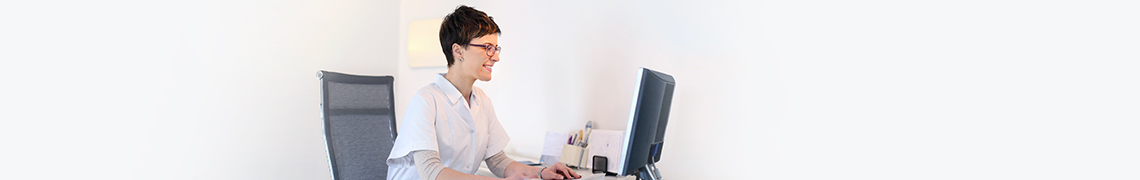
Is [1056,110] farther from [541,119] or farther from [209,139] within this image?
[209,139]

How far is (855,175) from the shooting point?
6.20ft

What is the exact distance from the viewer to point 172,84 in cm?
235

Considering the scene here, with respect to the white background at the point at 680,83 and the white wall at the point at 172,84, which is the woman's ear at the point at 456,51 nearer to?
the white background at the point at 680,83

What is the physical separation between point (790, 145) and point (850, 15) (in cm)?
42

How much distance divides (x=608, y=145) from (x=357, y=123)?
83 cm

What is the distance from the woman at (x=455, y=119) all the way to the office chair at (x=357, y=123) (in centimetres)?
19

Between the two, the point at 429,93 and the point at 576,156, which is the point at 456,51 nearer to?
the point at 429,93

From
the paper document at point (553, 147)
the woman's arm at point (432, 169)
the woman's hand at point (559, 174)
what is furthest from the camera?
the paper document at point (553, 147)

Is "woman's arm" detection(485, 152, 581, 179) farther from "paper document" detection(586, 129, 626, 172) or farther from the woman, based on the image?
"paper document" detection(586, 129, 626, 172)

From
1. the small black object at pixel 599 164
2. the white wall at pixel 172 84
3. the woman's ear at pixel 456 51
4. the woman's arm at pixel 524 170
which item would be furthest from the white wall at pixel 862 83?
the white wall at pixel 172 84

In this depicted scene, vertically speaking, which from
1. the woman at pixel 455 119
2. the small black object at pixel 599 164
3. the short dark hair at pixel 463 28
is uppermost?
the short dark hair at pixel 463 28

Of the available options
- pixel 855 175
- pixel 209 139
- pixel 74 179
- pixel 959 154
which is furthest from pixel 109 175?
pixel 959 154

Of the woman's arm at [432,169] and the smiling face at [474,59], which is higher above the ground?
Result: the smiling face at [474,59]

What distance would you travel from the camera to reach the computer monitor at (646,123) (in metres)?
1.52
